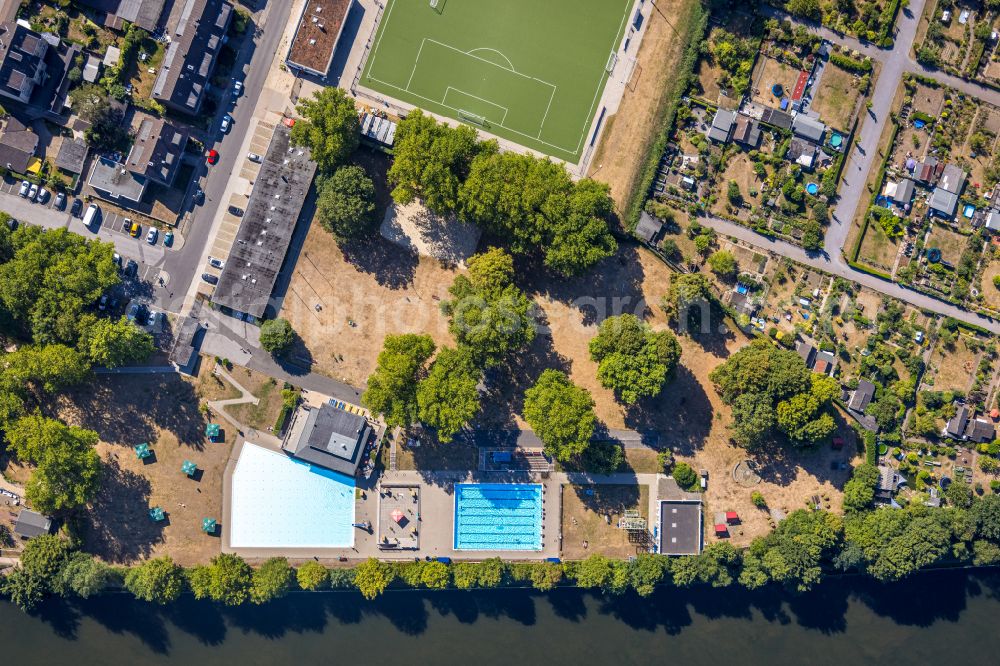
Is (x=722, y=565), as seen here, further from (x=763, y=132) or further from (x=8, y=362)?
(x=8, y=362)

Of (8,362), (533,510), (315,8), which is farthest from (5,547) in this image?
(315,8)

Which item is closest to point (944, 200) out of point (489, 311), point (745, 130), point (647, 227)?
point (745, 130)

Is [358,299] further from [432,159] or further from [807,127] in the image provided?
[807,127]

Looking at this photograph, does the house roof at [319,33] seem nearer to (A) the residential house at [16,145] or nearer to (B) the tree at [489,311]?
(B) the tree at [489,311]

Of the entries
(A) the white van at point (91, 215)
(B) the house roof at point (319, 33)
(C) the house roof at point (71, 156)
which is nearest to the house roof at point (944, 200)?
(B) the house roof at point (319, 33)

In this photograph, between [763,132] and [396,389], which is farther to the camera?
[763,132]

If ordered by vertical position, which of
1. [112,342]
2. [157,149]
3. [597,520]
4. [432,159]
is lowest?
[597,520]

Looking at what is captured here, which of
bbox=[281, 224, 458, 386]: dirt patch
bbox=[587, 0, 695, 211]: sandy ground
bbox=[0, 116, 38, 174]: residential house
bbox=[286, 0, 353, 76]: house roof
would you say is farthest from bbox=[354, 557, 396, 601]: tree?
bbox=[0, 116, 38, 174]: residential house
